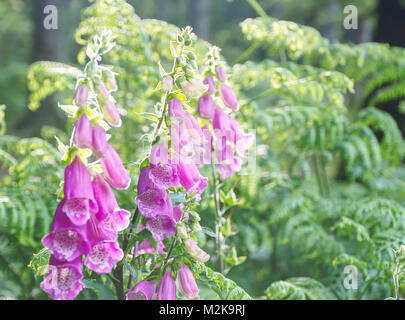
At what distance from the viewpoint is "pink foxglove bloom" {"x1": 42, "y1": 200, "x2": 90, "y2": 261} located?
71 centimetres

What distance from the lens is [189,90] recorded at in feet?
2.69

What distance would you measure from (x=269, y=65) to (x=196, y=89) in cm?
114

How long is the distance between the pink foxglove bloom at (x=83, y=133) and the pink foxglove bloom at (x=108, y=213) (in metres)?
0.10

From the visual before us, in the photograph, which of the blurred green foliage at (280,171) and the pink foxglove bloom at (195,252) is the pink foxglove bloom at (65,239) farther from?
the blurred green foliage at (280,171)

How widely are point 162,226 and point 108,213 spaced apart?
0.12 m

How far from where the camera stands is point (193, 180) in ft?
2.84

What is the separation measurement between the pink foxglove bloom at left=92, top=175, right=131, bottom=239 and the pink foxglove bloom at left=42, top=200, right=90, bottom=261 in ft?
0.14

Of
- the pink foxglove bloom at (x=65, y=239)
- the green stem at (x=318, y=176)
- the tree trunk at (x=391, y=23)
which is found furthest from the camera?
the tree trunk at (x=391, y=23)

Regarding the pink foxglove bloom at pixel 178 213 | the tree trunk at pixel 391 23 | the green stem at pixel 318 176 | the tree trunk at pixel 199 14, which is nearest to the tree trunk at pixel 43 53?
the tree trunk at pixel 199 14

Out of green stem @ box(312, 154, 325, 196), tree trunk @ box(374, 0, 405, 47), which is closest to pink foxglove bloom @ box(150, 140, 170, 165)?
green stem @ box(312, 154, 325, 196)

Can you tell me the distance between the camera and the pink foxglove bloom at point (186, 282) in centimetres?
82

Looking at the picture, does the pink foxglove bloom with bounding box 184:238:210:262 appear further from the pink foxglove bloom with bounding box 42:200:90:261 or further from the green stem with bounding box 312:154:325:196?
the green stem with bounding box 312:154:325:196
